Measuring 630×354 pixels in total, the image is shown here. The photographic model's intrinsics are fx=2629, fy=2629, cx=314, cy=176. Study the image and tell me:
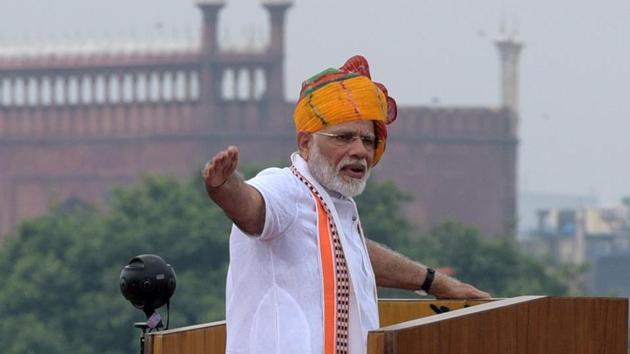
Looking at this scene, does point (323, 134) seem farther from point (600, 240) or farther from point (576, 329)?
point (600, 240)

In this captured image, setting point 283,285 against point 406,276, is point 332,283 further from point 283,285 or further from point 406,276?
point 406,276

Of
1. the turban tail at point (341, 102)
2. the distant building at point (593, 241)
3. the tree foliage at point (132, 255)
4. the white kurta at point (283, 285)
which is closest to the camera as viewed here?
the white kurta at point (283, 285)

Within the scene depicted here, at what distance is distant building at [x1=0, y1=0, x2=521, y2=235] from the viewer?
A: 63688mm

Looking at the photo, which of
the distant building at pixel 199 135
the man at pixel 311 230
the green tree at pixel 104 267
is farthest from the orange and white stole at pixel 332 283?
the distant building at pixel 199 135

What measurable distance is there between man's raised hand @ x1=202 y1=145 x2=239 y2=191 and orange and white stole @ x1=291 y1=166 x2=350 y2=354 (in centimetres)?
24

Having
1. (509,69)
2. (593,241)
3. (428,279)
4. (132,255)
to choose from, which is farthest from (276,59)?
(428,279)

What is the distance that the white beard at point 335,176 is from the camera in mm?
3955

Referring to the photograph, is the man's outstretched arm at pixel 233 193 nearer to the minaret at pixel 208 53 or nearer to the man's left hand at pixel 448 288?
the man's left hand at pixel 448 288

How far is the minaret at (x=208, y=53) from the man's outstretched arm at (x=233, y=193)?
60.7 m

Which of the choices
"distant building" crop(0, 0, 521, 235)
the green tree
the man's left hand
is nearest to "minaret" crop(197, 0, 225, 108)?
"distant building" crop(0, 0, 521, 235)

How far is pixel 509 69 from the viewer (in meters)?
74.8

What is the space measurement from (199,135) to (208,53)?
2501 millimetres

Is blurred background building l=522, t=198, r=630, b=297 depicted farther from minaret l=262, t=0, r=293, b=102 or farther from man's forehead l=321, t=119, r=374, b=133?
man's forehead l=321, t=119, r=374, b=133

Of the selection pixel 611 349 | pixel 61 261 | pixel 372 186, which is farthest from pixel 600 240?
pixel 611 349
